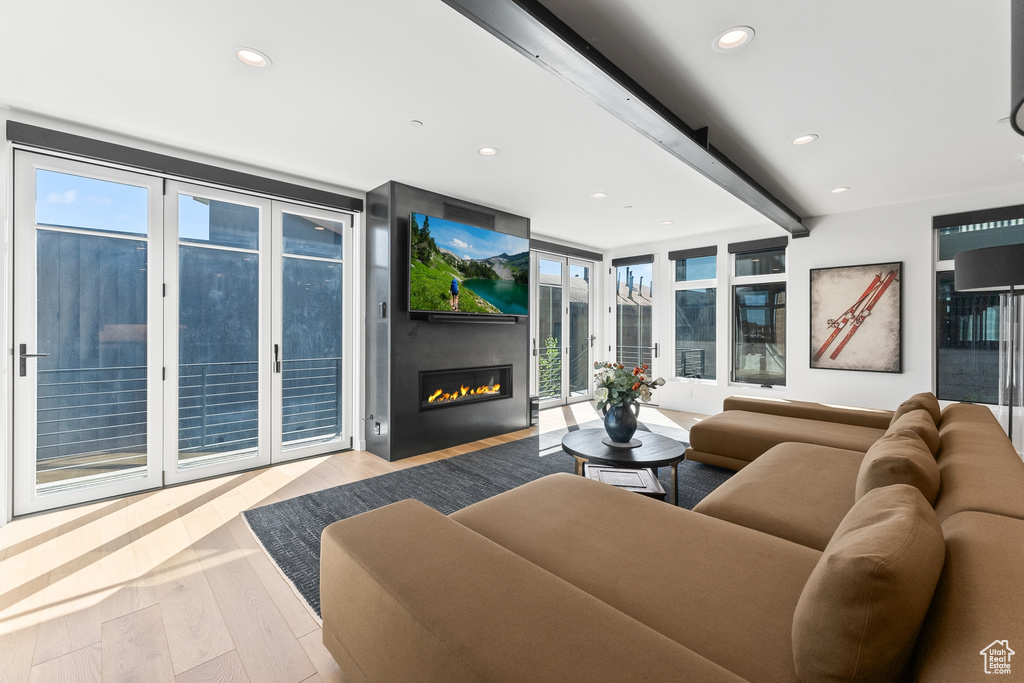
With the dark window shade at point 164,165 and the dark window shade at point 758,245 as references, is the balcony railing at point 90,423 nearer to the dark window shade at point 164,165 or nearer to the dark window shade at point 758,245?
the dark window shade at point 164,165

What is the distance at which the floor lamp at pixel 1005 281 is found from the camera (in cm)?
212

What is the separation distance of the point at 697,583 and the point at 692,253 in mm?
5644

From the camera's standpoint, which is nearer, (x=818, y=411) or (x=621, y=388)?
(x=621, y=388)

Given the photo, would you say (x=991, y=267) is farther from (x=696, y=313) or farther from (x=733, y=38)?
(x=696, y=313)

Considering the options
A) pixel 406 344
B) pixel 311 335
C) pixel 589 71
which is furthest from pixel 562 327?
pixel 589 71

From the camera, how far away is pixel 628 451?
9.27 ft

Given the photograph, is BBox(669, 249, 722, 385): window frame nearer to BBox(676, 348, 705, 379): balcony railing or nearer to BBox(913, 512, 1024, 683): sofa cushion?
BBox(676, 348, 705, 379): balcony railing

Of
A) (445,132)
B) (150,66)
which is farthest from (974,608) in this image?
(150,66)

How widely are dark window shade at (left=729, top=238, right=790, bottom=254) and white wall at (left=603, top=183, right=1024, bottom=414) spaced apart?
73mm

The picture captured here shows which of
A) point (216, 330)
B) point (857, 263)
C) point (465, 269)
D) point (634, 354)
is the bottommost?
point (634, 354)

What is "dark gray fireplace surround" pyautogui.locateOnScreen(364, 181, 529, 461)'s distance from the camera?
394cm

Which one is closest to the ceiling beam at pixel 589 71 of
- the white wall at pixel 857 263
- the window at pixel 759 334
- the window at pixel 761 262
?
the white wall at pixel 857 263

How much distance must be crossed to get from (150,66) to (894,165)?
192 inches

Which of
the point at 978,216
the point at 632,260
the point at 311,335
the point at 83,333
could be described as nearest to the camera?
the point at 83,333
